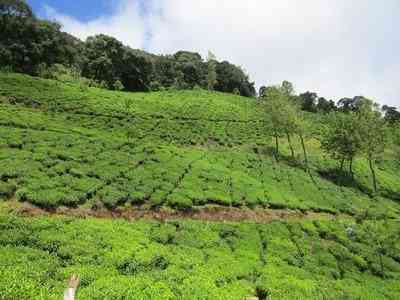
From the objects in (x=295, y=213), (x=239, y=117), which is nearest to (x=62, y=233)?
(x=295, y=213)

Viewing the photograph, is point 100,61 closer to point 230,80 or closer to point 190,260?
point 230,80

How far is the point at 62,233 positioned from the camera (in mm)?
22641

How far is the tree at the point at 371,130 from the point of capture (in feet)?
204

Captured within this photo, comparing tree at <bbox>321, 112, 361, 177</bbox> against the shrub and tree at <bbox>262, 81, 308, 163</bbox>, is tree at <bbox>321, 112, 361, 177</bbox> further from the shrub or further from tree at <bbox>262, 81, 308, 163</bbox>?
the shrub

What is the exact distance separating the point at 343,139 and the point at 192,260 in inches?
1749

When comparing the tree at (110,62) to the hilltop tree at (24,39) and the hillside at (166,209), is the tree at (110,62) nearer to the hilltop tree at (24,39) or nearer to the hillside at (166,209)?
the hilltop tree at (24,39)

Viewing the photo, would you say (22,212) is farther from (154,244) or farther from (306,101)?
(306,101)

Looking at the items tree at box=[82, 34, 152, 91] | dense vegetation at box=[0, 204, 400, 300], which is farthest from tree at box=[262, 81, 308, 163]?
tree at box=[82, 34, 152, 91]

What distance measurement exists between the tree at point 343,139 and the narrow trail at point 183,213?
65.4 ft

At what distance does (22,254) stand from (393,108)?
150m

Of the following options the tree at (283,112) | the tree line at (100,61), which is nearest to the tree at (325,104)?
the tree line at (100,61)

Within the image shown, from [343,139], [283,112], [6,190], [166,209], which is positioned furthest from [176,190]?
[343,139]

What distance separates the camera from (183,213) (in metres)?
33.4

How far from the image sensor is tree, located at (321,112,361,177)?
61.3 metres
